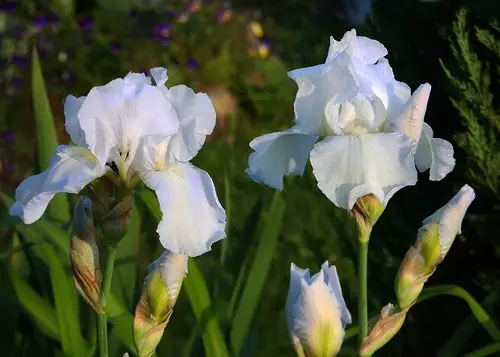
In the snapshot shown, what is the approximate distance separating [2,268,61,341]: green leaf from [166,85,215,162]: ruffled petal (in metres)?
0.61

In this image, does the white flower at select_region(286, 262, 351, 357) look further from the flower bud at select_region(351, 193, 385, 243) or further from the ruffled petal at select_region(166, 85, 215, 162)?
the ruffled petal at select_region(166, 85, 215, 162)

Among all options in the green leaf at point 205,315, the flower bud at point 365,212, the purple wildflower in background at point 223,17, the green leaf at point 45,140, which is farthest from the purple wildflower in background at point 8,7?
the flower bud at point 365,212

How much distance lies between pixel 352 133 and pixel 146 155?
222 mm

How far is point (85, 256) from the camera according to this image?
824mm

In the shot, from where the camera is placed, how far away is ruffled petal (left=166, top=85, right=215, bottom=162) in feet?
2.73

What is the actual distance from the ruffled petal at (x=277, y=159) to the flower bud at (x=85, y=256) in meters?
0.19

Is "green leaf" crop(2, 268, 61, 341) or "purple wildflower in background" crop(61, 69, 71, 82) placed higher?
"green leaf" crop(2, 268, 61, 341)

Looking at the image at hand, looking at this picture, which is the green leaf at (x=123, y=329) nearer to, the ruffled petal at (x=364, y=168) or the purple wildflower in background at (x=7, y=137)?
the ruffled petal at (x=364, y=168)

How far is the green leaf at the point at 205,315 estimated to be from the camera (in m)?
1.16

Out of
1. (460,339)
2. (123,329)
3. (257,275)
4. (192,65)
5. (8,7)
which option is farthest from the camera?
(192,65)

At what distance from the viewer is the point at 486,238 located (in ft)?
4.48

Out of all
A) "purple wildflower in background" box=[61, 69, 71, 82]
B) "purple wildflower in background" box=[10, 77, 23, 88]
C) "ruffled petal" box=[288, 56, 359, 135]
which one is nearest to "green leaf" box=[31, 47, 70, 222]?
"ruffled petal" box=[288, 56, 359, 135]

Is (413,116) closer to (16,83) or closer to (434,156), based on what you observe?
(434,156)

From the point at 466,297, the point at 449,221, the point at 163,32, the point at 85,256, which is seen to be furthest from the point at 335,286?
the point at 163,32
